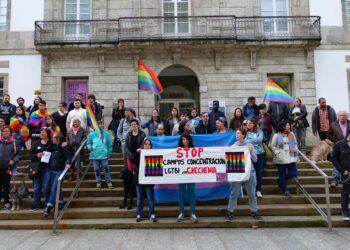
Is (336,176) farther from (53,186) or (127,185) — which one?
(53,186)

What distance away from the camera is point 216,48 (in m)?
14.4

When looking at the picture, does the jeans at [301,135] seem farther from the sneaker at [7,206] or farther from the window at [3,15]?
the window at [3,15]

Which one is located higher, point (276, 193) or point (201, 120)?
point (201, 120)

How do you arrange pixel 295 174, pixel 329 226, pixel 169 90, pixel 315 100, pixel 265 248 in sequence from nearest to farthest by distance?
pixel 265 248 → pixel 329 226 → pixel 295 174 → pixel 315 100 → pixel 169 90

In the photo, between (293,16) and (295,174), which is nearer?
(295,174)

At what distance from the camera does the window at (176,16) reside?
581 inches

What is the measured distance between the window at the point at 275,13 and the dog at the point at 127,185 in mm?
10149

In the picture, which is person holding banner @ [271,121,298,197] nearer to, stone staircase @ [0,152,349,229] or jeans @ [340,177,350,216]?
stone staircase @ [0,152,349,229]

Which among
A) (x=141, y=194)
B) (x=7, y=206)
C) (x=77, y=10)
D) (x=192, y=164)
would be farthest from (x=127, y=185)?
(x=77, y=10)

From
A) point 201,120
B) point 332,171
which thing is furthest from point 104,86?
point 332,171

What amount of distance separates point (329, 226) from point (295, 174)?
5.51 ft

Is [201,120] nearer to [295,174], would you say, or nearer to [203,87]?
[295,174]

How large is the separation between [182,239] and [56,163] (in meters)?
3.47

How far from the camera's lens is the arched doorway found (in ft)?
51.4
